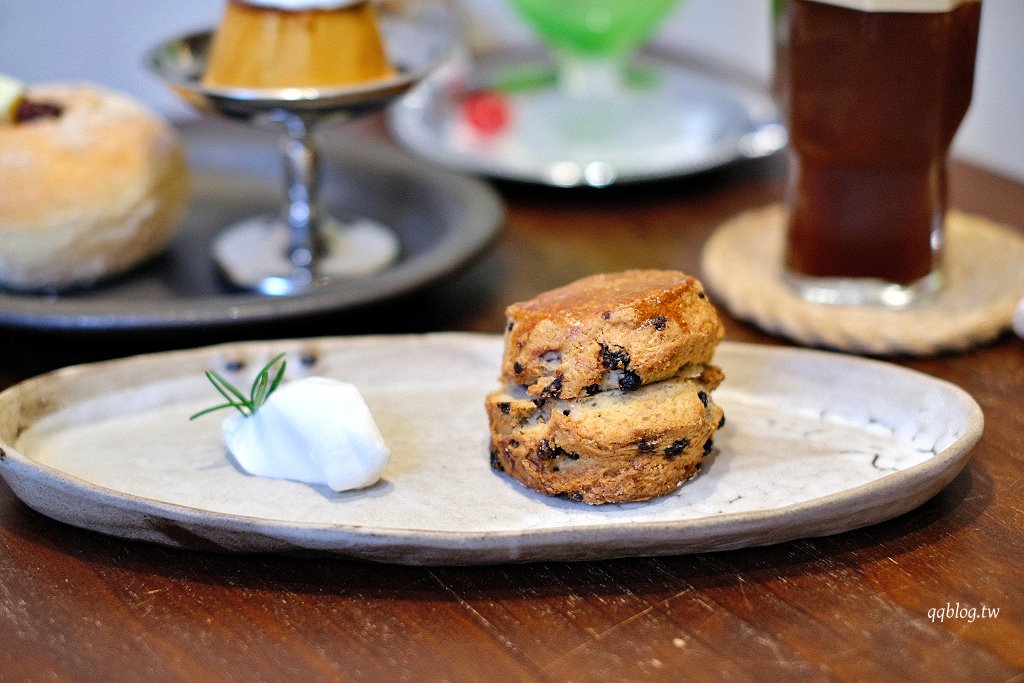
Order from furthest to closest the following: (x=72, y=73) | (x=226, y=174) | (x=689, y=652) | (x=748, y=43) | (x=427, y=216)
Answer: (x=748, y=43), (x=72, y=73), (x=226, y=174), (x=427, y=216), (x=689, y=652)

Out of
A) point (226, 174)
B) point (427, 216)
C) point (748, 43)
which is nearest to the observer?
point (427, 216)

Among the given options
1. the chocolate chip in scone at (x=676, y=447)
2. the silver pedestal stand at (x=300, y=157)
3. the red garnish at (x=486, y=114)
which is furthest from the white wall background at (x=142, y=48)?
the chocolate chip in scone at (x=676, y=447)

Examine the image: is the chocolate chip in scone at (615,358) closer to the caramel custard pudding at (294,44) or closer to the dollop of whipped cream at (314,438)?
the dollop of whipped cream at (314,438)

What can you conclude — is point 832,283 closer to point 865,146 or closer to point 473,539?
point 865,146

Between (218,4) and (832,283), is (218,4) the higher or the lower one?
the higher one

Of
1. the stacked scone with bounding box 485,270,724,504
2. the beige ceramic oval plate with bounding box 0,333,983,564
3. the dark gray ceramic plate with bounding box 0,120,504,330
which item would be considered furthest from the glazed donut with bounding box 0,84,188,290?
the stacked scone with bounding box 485,270,724,504

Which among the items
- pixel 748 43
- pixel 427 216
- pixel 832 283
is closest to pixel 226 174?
pixel 427 216

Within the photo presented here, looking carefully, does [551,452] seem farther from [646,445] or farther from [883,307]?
[883,307]
